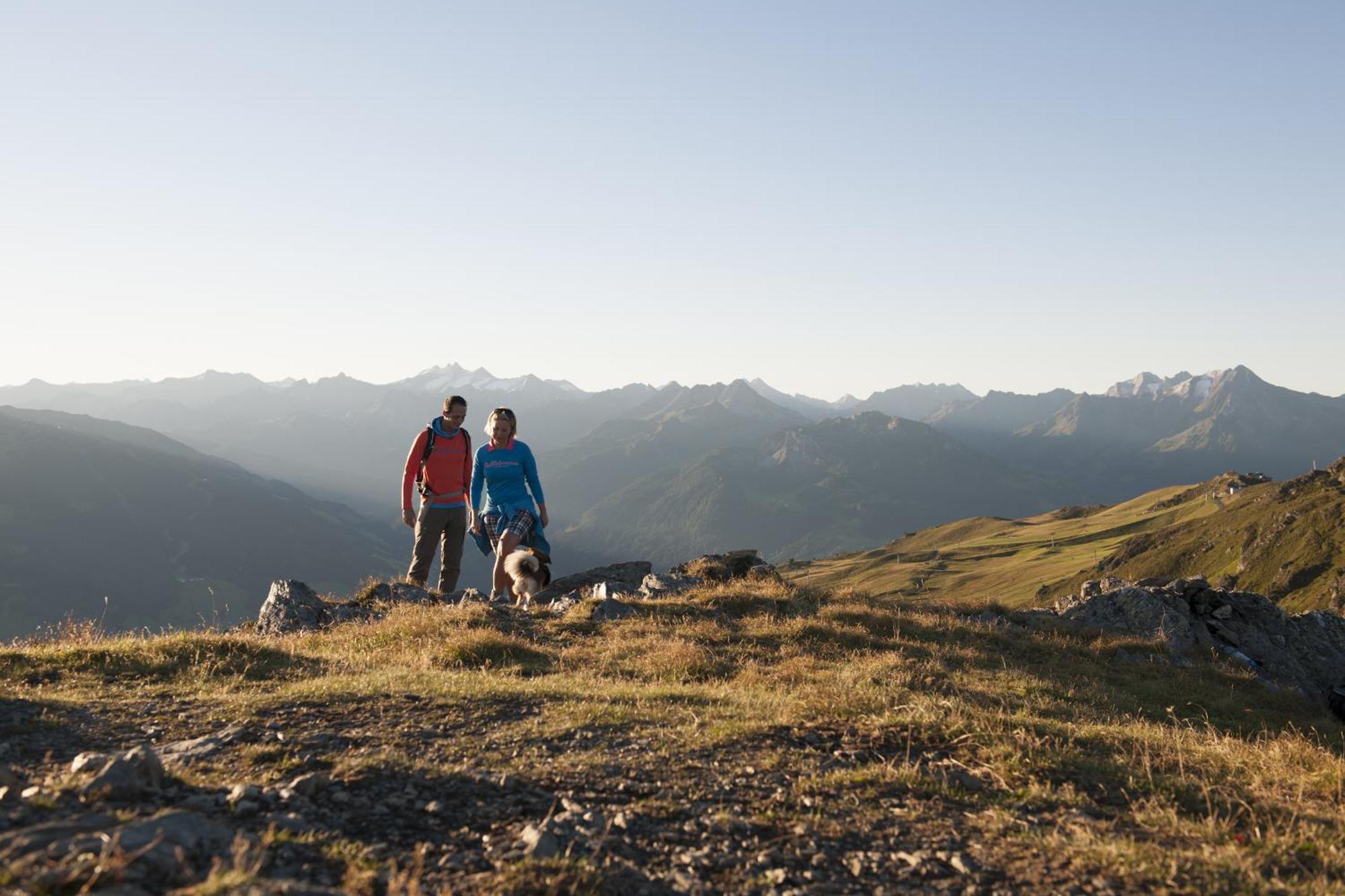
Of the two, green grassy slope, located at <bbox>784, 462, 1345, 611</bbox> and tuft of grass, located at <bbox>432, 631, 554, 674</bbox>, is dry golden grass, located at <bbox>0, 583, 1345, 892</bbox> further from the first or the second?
green grassy slope, located at <bbox>784, 462, 1345, 611</bbox>

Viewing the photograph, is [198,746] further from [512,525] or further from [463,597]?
[463,597]

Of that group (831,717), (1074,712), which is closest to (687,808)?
(831,717)

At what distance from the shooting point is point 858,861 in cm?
475

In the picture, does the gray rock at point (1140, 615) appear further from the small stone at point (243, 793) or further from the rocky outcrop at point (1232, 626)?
the small stone at point (243, 793)

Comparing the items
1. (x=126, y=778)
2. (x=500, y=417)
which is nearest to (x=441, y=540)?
(x=500, y=417)

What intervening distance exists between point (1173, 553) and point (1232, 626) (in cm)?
13034

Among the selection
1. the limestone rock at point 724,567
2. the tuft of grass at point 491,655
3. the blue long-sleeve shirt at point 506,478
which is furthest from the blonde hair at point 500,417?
the limestone rock at point 724,567

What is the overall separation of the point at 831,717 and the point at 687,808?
2517mm

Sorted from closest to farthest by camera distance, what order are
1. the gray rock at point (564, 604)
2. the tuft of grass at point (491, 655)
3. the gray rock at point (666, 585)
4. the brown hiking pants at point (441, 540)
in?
the tuft of grass at point (491, 655)
the gray rock at point (564, 604)
the brown hiking pants at point (441, 540)
the gray rock at point (666, 585)

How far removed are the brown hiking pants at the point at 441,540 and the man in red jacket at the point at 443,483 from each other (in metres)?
0.01

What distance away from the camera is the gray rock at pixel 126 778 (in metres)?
4.52

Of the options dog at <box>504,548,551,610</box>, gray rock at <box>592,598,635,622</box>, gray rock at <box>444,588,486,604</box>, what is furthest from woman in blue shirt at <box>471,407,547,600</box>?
gray rock at <box>592,598,635,622</box>

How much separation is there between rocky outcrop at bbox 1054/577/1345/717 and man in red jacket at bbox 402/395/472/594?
13749 mm

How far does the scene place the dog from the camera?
1541 cm
